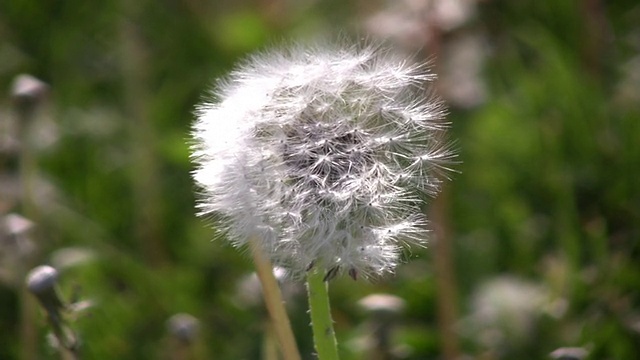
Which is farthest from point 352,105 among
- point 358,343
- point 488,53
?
point 488,53

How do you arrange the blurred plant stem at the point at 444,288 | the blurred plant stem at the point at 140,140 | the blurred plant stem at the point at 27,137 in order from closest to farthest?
the blurred plant stem at the point at 27,137 → the blurred plant stem at the point at 444,288 → the blurred plant stem at the point at 140,140

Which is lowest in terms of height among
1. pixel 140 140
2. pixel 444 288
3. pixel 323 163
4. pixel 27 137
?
pixel 323 163

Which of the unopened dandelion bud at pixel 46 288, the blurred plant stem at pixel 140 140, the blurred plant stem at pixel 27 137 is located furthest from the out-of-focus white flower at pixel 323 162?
the blurred plant stem at pixel 140 140

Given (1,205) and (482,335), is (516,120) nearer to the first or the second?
(482,335)

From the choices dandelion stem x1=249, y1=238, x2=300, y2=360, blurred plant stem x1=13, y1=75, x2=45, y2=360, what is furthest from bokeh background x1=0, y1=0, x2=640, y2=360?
dandelion stem x1=249, y1=238, x2=300, y2=360

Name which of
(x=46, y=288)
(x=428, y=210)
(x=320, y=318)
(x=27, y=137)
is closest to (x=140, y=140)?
(x=428, y=210)

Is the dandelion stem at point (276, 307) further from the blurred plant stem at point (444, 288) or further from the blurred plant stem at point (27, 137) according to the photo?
the blurred plant stem at point (444, 288)

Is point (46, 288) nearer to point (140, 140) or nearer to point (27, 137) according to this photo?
point (27, 137)
